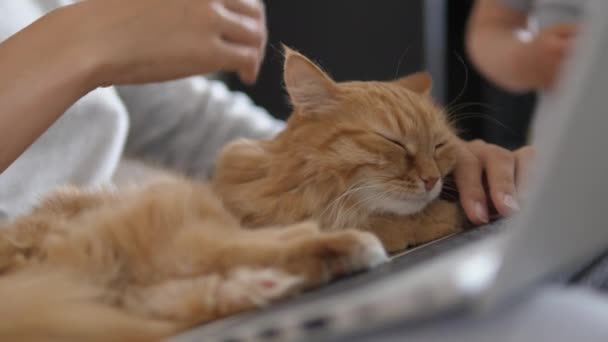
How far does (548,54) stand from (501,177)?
1.06 ft

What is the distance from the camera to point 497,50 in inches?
47.3

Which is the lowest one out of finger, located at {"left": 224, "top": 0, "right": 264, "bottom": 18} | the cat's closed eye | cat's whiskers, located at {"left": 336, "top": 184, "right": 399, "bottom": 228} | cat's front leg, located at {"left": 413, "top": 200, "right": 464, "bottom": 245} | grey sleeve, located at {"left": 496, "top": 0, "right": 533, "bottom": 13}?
cat's front leg, located at {"left": 413, "top": 200, "right": 464, "bottom": 245}

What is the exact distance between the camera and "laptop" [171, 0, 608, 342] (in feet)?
1.36

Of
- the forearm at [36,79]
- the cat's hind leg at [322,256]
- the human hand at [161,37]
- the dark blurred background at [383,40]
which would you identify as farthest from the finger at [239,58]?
the dark blurred background at [383,40]

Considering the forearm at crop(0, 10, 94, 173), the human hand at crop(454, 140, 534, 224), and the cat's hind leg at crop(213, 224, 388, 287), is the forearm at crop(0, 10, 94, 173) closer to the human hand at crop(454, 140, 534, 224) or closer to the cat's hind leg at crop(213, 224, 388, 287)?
the cat's hind leg at crop(213, 224, 388, 287)

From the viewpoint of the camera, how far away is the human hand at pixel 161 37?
→ 0.96m

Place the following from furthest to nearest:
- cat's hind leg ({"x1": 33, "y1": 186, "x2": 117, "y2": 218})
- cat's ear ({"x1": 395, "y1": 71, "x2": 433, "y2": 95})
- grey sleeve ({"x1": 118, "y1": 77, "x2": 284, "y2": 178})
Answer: grey sleeve ({"x1": 118, "y1": 77, "x2": 284, "y2": 178}) → cat's ear ({"x1": 395, "y1": 71, "x2": 433, "y2": 95}) → cat's hind leg ({"x1": 33, "y1": 186, "x2": 117, "y2": 218})

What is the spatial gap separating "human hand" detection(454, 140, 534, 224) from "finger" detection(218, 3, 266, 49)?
1.30 ft

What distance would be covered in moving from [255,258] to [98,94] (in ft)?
2.54

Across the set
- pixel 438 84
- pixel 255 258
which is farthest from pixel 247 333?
pixel 438 84

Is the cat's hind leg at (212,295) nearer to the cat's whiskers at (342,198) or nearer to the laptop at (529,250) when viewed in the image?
the laptop at (529,250)

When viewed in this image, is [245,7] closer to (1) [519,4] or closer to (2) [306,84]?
(2) [306,84]

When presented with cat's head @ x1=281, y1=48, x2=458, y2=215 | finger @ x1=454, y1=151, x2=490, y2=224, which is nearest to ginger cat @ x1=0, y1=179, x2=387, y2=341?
cat's head @ x1=281, y1=48, x2=458, y2=215

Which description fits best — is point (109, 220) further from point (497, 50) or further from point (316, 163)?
point (497, 50)
